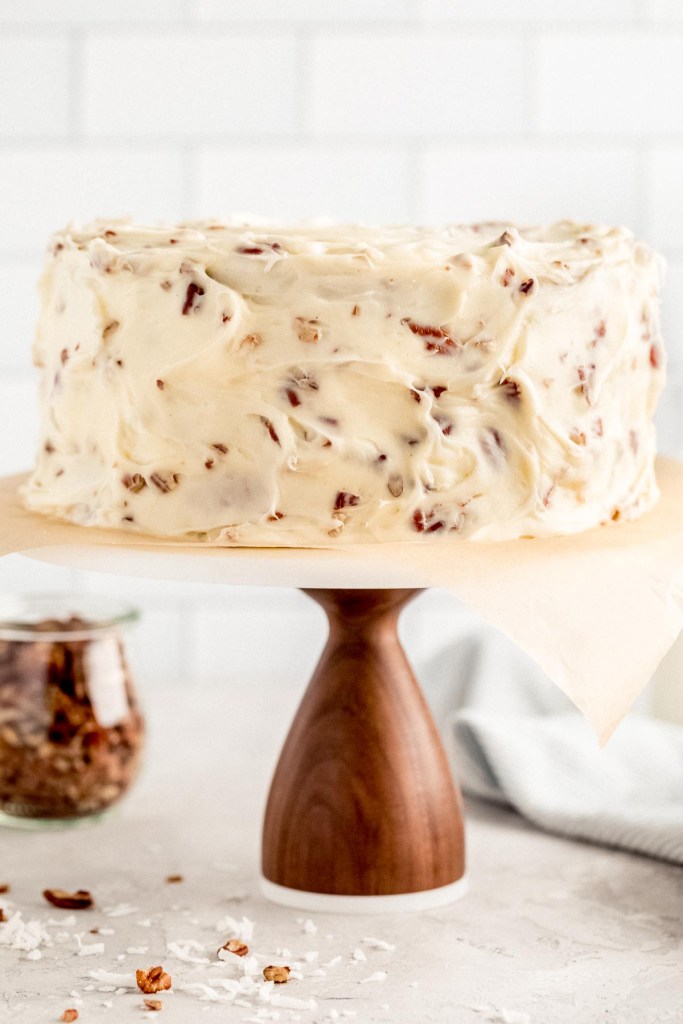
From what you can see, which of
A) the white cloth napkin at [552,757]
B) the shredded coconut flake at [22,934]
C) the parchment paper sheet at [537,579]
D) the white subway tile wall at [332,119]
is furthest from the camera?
the white subway tile wall at [332,119]

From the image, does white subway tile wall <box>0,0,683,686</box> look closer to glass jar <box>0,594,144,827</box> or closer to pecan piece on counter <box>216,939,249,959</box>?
glass jar <box>0,594,144,827</box>

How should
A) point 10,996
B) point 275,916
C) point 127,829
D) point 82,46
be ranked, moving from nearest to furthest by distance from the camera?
point 10,996 → point 275,916 → point 127,829 → point 82,46

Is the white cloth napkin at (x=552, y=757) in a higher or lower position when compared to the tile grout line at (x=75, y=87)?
lower

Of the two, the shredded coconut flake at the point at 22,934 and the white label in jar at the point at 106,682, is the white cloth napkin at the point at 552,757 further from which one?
the shredded coconut flake at the point at 22,934

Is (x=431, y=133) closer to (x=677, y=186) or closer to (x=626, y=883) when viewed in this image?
(x=677, y=186)

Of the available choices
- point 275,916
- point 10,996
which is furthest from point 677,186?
point 10,996

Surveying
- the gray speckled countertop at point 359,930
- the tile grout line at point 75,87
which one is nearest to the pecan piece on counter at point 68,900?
the gray speckled countertop at point 359,930
